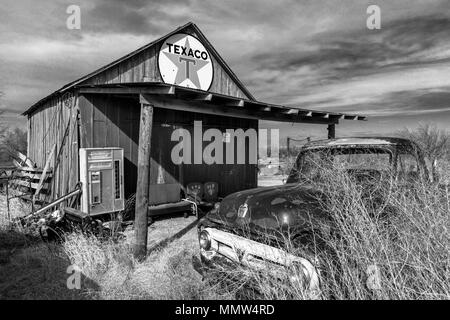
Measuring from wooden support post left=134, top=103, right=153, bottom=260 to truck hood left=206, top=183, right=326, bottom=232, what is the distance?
169 cm

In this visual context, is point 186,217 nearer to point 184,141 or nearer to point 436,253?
A: point 184,141

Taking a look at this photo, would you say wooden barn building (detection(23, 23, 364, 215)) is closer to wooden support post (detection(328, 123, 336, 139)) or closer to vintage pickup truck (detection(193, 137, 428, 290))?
wooden support post (detection(328, 123, 336, 139))

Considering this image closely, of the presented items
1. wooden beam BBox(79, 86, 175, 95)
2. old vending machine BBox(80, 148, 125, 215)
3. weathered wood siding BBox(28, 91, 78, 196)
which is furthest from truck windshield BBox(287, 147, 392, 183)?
weathered wood siding BBox(28, 91, 78, 196)

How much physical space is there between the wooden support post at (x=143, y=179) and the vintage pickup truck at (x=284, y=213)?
5.23 feet

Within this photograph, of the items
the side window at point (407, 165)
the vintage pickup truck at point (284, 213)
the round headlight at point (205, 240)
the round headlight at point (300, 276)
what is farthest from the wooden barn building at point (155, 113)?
the side window at point (407, 165)

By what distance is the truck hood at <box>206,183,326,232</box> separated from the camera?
9.44 feet

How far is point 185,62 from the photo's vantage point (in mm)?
9031

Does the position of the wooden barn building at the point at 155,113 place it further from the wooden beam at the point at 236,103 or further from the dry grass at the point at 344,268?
the dry grass at the point at 344,268

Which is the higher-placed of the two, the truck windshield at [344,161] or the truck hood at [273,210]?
the truck windshield at [344,161]

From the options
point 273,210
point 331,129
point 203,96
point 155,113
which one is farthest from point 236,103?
point 331,129

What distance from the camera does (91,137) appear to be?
6863 millimetres

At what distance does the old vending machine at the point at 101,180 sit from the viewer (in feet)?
20.9
